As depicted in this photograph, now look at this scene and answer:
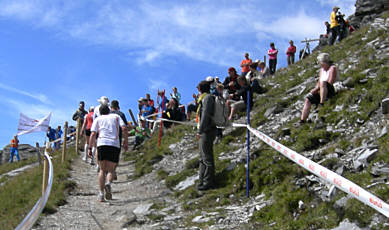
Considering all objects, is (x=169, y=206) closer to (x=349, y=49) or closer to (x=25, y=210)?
(x=25, y=210)

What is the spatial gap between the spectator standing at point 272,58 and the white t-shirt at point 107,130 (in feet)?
49.6

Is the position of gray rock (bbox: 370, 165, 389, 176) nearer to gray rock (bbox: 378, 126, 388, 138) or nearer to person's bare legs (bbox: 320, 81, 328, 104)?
gray rock (bbox: 378, 126, 388, 138)

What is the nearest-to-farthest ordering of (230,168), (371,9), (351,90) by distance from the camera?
(230,168)
(351,90)
(371,9)

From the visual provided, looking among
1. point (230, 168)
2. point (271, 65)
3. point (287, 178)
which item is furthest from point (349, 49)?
point (287, 178)

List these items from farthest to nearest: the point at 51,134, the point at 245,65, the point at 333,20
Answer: the point at 51,134 → the point at 333,20 → the point at 245,65

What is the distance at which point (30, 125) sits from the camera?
14.3 metres

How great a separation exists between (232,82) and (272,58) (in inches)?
347

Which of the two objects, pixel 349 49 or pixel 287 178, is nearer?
pixel 287 178

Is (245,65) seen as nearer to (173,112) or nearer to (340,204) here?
(173,112)

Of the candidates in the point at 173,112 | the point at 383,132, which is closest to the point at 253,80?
the point at 173,112

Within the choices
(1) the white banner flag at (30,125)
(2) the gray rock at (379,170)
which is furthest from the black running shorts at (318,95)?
(1) the white banner flag at (30,125)

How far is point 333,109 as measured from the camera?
11.1 m

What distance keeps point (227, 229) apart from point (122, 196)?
16.3ft

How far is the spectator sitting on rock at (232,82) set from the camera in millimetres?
16453
